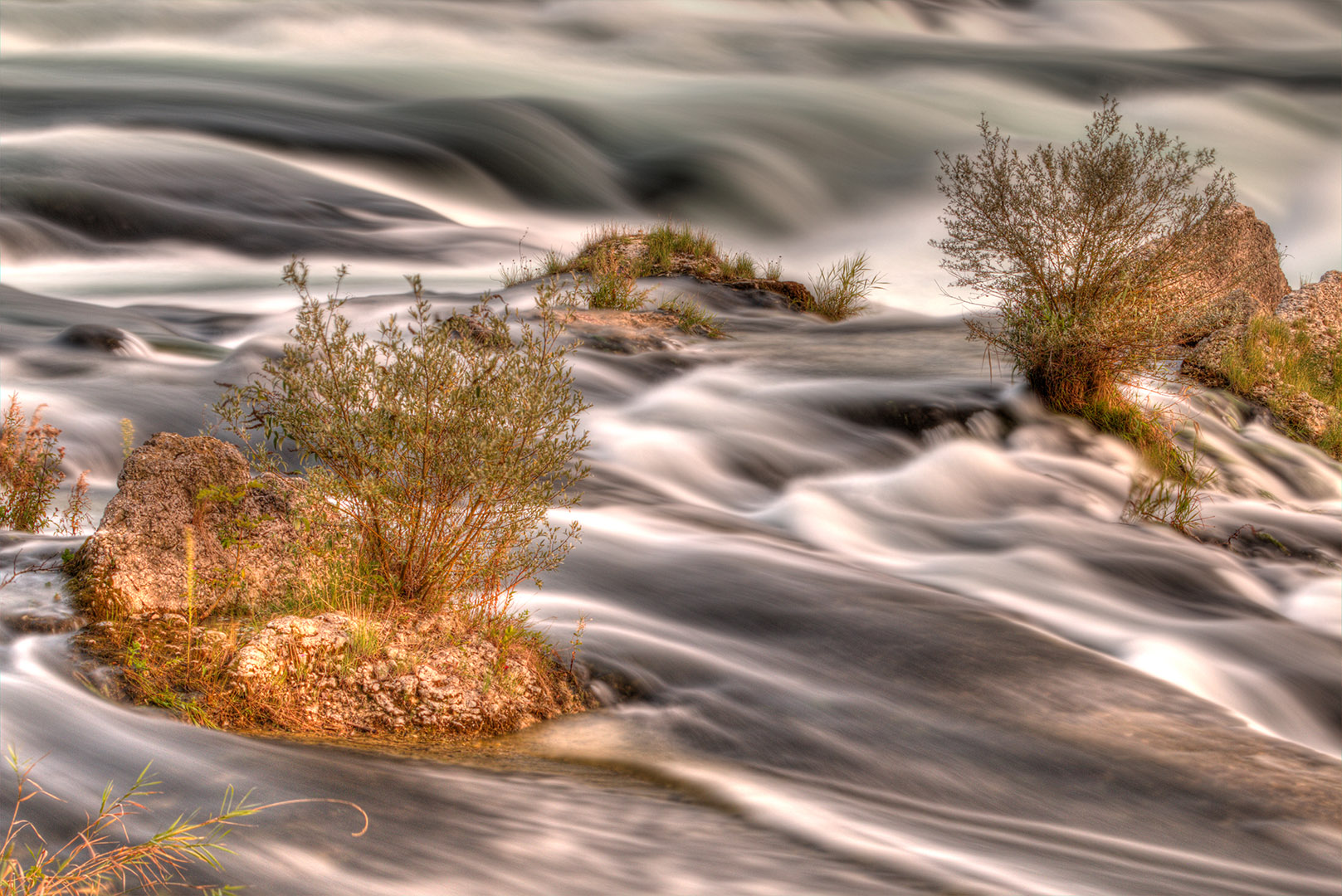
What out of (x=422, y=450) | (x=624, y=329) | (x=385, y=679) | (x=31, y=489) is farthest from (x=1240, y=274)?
(x=31, y=489)

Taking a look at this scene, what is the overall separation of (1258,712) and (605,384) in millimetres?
5243

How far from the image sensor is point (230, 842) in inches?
105

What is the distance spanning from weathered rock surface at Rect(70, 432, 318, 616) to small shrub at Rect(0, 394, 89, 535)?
927mm

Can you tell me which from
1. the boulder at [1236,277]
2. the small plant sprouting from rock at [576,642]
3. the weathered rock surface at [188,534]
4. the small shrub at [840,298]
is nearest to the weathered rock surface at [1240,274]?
the boulder at [1236,277]

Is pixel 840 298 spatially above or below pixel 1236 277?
below

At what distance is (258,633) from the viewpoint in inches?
143

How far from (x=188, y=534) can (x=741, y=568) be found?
8.63 ft

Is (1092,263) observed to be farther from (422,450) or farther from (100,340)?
(100,340)

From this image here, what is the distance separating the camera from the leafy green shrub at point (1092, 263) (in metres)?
8.18

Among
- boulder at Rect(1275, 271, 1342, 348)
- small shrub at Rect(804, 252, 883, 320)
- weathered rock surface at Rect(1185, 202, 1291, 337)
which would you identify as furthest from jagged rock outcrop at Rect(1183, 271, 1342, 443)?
small shrub at Rect(804, 252, 883, 320)

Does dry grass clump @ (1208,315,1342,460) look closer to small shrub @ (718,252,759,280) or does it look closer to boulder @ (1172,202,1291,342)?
boulder @ (1172,202,1291,342)

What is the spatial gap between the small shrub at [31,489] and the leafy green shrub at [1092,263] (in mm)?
6289

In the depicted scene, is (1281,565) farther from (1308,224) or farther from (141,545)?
(1308,224)

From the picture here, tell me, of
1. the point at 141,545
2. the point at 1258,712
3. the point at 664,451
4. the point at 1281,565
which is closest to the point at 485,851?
the point at 141,545
